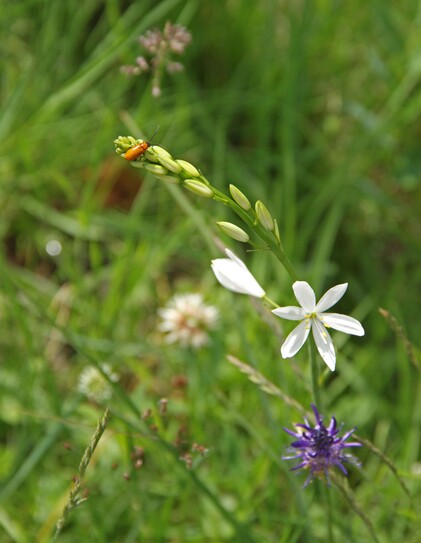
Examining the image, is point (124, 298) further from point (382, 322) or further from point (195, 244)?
point (382, 322)

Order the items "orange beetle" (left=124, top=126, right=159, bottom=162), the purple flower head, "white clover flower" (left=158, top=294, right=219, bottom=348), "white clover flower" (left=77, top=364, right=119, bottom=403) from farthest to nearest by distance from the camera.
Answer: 1. "white clover flower" (left=158, top=294, right=219, bottom=348)
2. "white clover flower" (left=77, top=364, right=119, bottom=403)
3. the purple flower head
4. "orange beetle" (left=124, top=126, right=159, bottom=162)

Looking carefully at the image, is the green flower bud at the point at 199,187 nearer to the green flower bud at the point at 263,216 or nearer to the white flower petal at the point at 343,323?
the green flower bud at the point at 263,216

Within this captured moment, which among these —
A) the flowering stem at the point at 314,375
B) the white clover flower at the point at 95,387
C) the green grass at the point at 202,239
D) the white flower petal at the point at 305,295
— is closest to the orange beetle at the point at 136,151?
the white flower petal at the point at 305,295

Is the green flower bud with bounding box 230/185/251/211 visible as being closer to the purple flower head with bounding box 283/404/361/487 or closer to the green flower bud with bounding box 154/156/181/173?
the green flower bud with bounding box 154/156/181/173

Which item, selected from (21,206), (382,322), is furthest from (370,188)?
(21,206)

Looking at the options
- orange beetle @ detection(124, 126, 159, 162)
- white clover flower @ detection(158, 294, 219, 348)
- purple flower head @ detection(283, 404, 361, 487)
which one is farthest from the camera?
white clover flower @ detection(158, 294, 219, 348)

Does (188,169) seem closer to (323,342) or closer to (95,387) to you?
(323,342)

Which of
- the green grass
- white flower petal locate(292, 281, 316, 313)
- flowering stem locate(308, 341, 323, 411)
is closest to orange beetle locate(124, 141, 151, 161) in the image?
white flower petal locate(292, 281, 316, 313)
